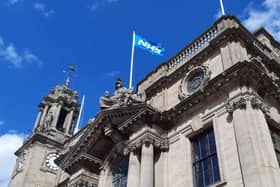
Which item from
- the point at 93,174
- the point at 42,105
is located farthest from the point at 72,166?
the point at 42,105

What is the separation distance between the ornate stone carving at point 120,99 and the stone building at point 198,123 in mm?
54

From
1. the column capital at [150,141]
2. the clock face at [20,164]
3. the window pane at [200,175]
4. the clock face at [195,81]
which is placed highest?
the clock face at [20,164]

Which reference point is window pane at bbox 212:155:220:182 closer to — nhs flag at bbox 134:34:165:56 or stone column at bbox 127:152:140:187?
stone column at bbox 127:152:140:187

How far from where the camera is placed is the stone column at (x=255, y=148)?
10688 mm

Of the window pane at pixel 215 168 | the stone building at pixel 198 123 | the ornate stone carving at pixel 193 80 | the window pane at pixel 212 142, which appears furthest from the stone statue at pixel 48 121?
the window pane at pixel 215 168

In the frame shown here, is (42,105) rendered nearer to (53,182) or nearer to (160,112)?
(53,182)

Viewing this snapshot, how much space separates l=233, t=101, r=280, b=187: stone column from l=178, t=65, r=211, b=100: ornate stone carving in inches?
135

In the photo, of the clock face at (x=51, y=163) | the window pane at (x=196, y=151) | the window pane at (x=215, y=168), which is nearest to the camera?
the window pane at (x=215, y=168)

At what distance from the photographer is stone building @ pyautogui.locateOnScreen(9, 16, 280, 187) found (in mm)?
12172

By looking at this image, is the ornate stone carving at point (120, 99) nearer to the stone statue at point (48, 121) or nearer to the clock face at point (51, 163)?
the clock face at point (51, 163)

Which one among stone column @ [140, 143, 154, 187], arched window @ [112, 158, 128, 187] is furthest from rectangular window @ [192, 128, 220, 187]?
arched window @ [112, 158, 128, 187]

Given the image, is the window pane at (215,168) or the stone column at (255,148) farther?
the window pane at (215,168)

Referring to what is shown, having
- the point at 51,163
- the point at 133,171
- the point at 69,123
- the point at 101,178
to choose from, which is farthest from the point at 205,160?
the point at 69,123

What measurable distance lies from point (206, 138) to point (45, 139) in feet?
75.4
